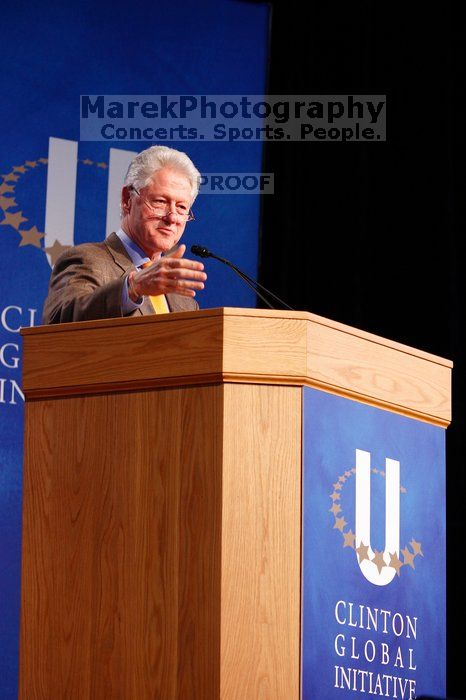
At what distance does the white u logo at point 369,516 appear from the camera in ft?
7.68

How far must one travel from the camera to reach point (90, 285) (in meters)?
2.83

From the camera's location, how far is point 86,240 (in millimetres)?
4293

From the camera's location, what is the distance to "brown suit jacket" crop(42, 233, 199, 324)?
253cm

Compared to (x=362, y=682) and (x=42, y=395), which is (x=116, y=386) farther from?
(x=362, y=682)

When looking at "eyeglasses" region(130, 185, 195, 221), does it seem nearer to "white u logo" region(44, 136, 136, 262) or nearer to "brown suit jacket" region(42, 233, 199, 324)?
"brown suit jacket" region(42, 233, 199, 324)

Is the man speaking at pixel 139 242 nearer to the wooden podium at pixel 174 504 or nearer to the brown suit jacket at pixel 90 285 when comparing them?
the brown suit jacket at pixel 90 285

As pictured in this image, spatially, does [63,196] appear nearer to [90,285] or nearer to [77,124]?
[77,124]

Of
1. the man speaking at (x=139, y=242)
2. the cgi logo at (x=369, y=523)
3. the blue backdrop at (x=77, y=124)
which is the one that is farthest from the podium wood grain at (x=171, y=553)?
the blue backdrop at (x=77, y=124)

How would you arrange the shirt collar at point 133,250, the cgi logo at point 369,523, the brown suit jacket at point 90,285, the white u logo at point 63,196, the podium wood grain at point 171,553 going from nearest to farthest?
the podium wood grain at point 171,553, the cgi logo at point 369,523, the brown suit jacket at point 90,285, the shirt collar at point 133,250, the white u logo at point 63,196

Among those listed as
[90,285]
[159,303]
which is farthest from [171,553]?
[159,303]

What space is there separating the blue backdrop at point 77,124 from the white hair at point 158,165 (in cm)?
108

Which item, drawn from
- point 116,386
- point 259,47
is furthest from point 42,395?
point 259,47

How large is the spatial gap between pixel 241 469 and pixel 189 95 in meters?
2.66

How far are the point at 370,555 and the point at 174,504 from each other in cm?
40
